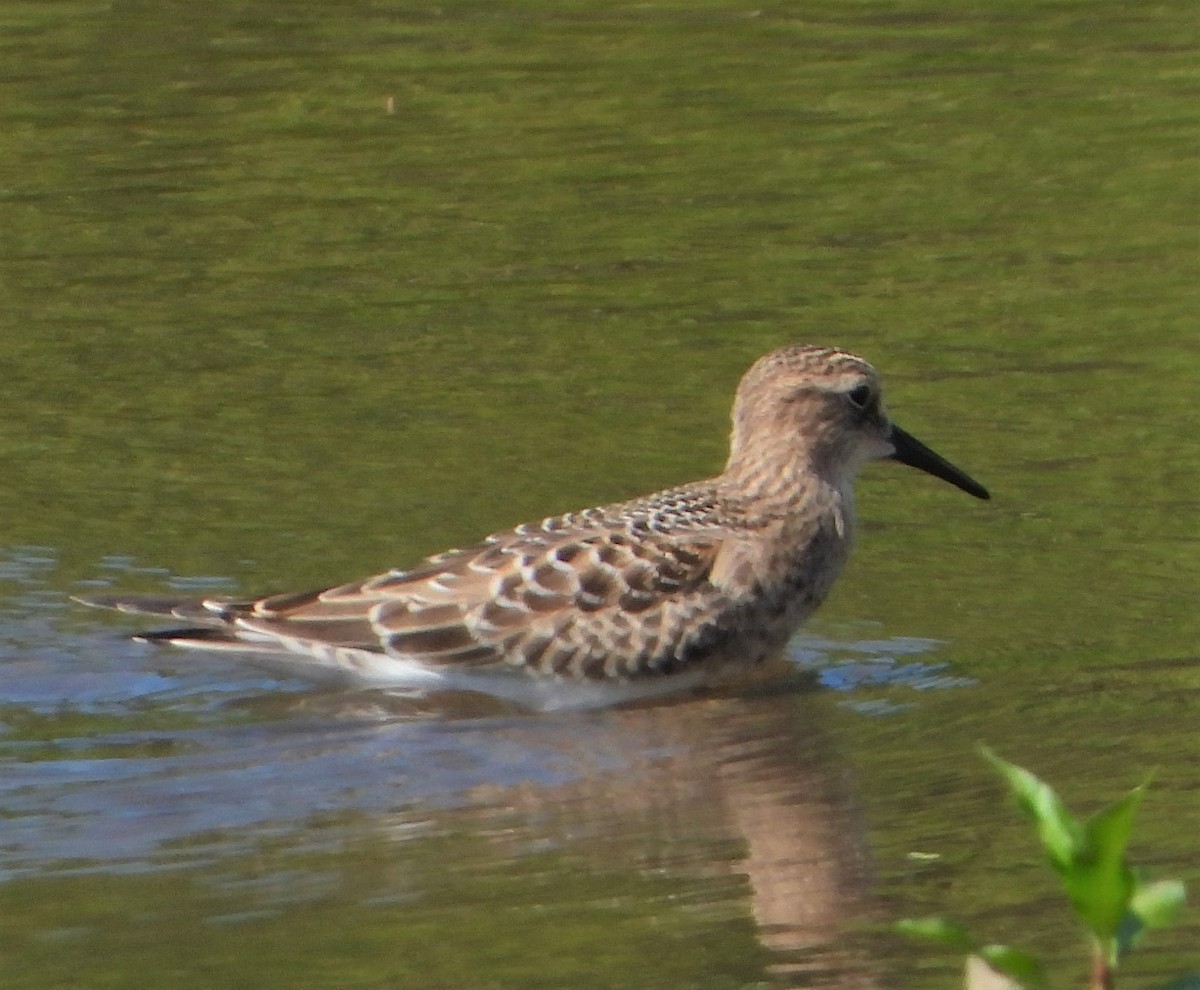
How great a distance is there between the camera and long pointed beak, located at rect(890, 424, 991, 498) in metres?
9.31

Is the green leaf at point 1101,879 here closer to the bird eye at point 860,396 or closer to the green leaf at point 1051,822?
the green leaf at point 1051,822

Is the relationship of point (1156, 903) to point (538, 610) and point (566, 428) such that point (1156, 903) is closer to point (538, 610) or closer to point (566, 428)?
point (538, 610)

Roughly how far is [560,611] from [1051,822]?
17.1 ft

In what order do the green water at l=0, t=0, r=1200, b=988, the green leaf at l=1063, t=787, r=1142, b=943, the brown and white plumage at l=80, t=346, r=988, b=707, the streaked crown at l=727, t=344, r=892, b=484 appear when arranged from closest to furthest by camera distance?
1. the green leaf at l=1063, t=787, r=1142, b=943
2. the green water at l=0, t=0, r=1200, b=988
3. the brown and white plumage at l=80, t=346, r=988, b=707
4. the streaked crown at l=727, t=344, r=892, b=484

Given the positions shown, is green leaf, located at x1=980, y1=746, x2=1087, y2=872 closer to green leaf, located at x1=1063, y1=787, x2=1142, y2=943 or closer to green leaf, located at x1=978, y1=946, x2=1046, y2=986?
green leaf, located at x1=1063, y1=787, x2=1142, y2=943

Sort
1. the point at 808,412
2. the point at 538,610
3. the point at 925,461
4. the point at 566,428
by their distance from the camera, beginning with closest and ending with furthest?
the point at 538,610, the point at 808,412, the point at 925,461, the point at 566,428

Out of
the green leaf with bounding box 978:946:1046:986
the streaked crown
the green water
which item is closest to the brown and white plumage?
the green water

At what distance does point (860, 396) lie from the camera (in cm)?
916

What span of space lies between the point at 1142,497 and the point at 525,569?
2507 mm

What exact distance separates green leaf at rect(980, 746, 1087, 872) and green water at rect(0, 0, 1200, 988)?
7.36ft

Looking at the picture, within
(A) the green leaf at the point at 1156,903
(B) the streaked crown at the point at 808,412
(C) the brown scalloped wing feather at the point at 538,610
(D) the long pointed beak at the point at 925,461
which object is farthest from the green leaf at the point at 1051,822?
(D) the long pointed beak at the point at 925,461

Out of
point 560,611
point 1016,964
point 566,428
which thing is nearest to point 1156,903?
point 1016,964

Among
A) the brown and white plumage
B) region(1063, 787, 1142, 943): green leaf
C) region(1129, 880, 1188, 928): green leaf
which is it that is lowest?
the brown and white plumage

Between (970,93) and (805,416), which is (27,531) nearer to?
(805,416)
